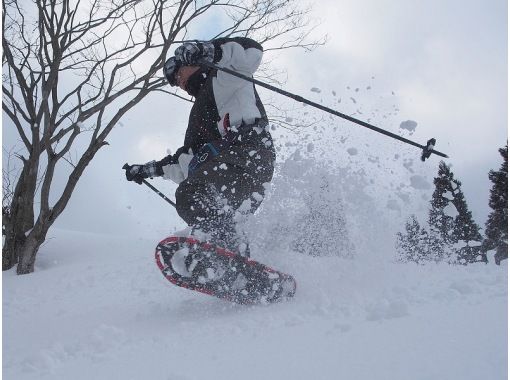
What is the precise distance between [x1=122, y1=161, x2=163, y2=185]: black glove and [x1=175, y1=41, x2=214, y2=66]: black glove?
91 cm

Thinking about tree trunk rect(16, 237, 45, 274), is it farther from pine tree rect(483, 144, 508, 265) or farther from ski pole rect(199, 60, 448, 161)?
pine tree rect(483, 144, 508, 265)

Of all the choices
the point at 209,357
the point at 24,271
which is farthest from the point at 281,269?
the point at 24,271

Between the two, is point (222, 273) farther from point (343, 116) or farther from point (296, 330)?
point (343, 116)

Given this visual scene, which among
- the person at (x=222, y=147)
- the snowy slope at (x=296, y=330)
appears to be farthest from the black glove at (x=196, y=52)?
the snowy slope at (x=296, y=330)

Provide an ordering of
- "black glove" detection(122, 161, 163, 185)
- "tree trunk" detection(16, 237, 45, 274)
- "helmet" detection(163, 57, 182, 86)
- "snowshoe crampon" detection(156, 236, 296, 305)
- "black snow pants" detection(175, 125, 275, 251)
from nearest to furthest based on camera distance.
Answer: "snowshoe crampon" detection(156, 236, 296, 305)
"black snow pants" detection(175, 125, 275, 251)
"helmet" detection(163, 57, 182, 86)
"black glove" detection(122, 161, 163, 185)
"tree trunk" detection(16, 237, 45, 274)

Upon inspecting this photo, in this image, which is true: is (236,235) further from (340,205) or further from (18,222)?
(18,222)

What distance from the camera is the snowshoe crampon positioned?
298cm

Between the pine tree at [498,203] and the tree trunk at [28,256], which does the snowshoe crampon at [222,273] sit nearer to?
the tree trunk at [28,256]

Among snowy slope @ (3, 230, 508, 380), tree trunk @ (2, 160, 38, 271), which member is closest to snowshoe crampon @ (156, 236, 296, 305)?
snowy slope @ (3, 230, 508, 380)

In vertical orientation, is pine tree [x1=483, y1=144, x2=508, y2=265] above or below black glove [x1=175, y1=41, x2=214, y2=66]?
above

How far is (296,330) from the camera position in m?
2.03

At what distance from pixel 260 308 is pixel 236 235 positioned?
2.00 ft

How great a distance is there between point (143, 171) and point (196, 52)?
3.63ft

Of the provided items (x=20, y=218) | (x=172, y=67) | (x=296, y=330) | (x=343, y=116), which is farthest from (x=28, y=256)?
(x=296, y=330)
